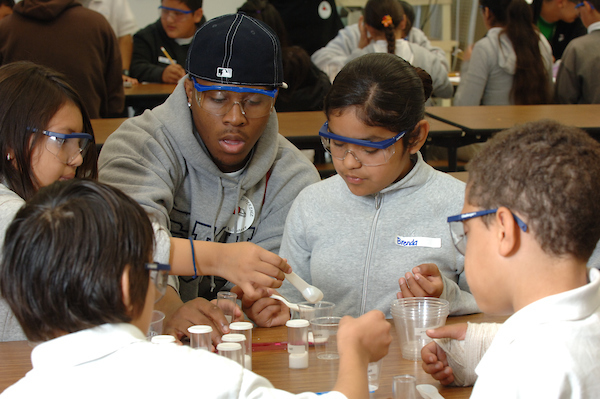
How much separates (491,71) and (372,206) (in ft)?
11.7

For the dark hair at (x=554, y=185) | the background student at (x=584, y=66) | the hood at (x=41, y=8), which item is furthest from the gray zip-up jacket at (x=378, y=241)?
the background student at (x=584, y=66)

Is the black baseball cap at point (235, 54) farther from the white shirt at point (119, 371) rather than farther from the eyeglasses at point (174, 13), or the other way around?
the eyeglasses at point (174, 13)

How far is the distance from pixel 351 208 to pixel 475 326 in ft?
2.48

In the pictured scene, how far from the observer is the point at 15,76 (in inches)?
71.6

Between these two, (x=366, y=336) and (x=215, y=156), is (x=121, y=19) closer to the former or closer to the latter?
(x=215, y=156)

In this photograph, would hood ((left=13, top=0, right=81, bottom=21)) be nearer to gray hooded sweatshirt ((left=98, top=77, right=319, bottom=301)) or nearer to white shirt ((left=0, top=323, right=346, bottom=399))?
gray hooded sweatshirt ((left=98, top=77, right=319, bottom=301))

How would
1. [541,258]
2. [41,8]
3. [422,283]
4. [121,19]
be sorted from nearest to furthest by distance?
[541,258], [422,283], [41,8], [121,19]

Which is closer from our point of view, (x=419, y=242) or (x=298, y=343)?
(x=298, y=343)

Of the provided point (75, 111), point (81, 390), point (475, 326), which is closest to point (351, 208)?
point (475, 326)

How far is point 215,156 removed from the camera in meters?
2.20

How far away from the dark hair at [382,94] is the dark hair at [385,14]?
11.1ft

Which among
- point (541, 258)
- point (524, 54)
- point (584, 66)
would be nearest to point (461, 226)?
point (541, 258)

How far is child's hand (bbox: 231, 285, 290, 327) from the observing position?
173cm

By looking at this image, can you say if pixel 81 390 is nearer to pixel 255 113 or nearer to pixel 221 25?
pixel 255 113
